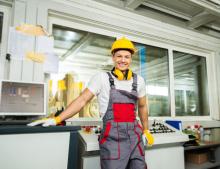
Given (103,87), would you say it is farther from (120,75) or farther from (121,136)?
(121,136)

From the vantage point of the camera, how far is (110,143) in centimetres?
118

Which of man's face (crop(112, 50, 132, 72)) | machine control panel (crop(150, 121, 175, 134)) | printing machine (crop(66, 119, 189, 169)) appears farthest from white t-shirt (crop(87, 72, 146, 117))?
machine control panel (crop(150, 121, 175, 134))

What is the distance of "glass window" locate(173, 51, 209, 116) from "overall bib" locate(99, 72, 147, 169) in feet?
5.63

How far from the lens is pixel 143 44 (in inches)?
101

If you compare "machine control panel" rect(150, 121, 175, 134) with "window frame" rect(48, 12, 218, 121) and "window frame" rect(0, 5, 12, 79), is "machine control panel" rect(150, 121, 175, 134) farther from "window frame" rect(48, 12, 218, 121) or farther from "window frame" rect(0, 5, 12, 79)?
"window frame" rect(0, 5, 12, 79)

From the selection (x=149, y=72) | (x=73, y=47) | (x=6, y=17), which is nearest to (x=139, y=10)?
(x=149, y=72)

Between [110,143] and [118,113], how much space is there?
0.20 metres

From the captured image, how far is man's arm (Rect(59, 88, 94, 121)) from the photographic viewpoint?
47.2 inches

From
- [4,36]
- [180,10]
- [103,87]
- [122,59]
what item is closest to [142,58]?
[180,10]

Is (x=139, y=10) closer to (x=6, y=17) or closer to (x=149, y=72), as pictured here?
(x=149, y=72)

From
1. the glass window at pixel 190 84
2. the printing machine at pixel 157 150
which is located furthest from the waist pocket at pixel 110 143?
the glass window at pixel 190 84

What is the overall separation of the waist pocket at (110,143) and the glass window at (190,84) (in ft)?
6.05

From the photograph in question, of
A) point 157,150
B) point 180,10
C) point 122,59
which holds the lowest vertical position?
point 157,150

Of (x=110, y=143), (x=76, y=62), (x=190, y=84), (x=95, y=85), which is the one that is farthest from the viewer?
(x=190, y=84)
